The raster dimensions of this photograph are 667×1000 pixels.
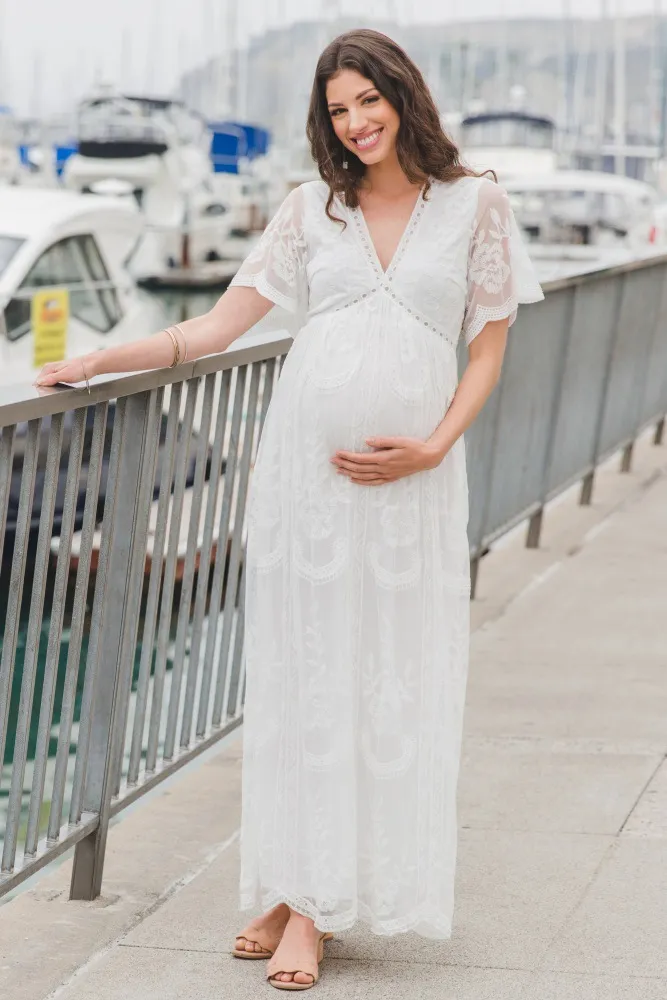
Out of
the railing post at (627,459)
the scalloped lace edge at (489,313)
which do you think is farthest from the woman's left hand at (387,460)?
the railing post at (627,459)

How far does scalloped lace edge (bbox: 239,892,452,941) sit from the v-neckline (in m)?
1.27

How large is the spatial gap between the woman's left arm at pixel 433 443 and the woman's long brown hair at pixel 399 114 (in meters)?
0.33

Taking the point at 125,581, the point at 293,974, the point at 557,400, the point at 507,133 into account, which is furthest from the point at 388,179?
the point at 507,133

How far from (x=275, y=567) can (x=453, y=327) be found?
0.59 meters

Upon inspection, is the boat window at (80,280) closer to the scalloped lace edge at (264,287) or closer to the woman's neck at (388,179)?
the scalloped lace edge at (264,287)

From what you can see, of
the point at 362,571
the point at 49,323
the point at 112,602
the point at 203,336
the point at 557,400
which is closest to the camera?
the point at 362,571

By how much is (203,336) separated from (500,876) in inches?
60.4

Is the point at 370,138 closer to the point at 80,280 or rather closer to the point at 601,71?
the point at 80,280

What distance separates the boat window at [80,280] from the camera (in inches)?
571

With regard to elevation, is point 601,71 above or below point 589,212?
above

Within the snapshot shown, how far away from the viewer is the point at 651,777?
4492 mm

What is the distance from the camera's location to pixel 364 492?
9.92 ft

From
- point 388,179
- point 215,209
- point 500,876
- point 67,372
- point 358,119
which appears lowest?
point 215,209

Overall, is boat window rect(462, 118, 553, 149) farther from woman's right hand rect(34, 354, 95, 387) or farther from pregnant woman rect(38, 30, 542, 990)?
woman's right hand rect(34, 354, 95, 387)
